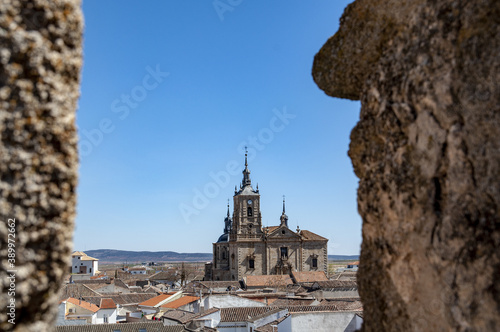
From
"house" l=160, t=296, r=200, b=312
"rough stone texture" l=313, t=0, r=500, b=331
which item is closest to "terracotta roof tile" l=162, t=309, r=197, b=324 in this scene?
"house" l=160, t=296, r=200, b=312

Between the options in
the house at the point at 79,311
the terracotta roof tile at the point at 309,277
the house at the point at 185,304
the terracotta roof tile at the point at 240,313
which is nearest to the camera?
the terracotta roof tile at the point at 240,313

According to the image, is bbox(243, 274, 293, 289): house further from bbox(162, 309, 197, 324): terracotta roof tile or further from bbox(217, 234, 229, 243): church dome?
bbox(217, 234, 229, 243): church dome

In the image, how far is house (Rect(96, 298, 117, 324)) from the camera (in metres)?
35.8

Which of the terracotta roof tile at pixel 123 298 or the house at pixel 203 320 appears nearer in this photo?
the house at pixel 203 320

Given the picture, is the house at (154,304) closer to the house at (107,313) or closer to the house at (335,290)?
the house at (107,313)

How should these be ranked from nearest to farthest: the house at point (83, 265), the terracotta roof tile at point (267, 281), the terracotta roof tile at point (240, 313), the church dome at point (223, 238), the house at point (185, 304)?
the terracotta roof tile at point (240, 313)
the house at point (185, 304)
the terracotta roof tile at point (267, 281)
the church dome at point (223, 238)
the house at point (83, 265)

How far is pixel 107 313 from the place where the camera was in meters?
36.6

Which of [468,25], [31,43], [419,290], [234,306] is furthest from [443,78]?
[234,306]

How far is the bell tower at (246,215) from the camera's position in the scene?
211 ft

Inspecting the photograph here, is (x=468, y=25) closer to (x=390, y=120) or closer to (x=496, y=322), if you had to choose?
(x=390, y=120)

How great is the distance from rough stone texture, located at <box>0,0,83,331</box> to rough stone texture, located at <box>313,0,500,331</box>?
2.37m

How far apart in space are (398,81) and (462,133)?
0.78 meters

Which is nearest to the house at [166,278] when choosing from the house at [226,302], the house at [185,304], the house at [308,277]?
the house at [308,277]

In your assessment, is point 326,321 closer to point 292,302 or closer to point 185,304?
point 292,302
